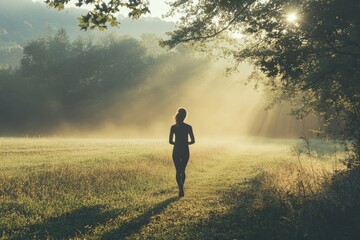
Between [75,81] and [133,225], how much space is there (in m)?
79.6

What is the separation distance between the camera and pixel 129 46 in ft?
306

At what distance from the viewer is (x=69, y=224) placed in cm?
849

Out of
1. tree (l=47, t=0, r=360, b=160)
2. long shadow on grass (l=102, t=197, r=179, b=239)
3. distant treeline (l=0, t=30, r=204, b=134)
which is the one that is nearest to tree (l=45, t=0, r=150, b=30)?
tree (l=47, t=0, r=360, b=160)

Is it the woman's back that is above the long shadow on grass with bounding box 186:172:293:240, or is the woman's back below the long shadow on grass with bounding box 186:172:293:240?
above

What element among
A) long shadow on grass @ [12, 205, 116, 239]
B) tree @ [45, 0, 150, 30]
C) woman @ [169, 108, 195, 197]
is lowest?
long shadow on grass @ [12, 205, 116, 239]

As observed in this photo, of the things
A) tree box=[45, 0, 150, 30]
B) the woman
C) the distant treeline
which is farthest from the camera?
the distant treeline

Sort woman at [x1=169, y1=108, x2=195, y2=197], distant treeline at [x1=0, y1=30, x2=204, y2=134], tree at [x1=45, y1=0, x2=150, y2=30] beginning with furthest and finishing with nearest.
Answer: distant treeline at [x1=0, y1=30, x2=204, y2=134], woman at [x1=169, y1=108, x2=195, y2=197], tree at [x1=45, y1=0, x2=150, y2=30]

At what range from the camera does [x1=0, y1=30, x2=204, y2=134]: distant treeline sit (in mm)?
79938

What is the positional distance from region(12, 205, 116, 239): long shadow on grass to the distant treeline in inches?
2678

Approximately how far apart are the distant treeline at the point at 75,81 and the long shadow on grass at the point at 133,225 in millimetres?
68390

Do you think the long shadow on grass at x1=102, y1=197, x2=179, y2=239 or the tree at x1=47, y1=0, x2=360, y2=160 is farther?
the tree at x1=47, y1=0, x2=360, y2=160

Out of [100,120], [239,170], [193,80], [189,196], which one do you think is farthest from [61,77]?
[189,196]

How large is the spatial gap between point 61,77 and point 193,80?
2966 cm

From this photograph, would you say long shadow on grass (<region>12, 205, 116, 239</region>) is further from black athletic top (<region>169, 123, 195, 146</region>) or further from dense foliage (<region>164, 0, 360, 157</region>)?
dense foliage (<region>164, 0, 360, 157</region>)
